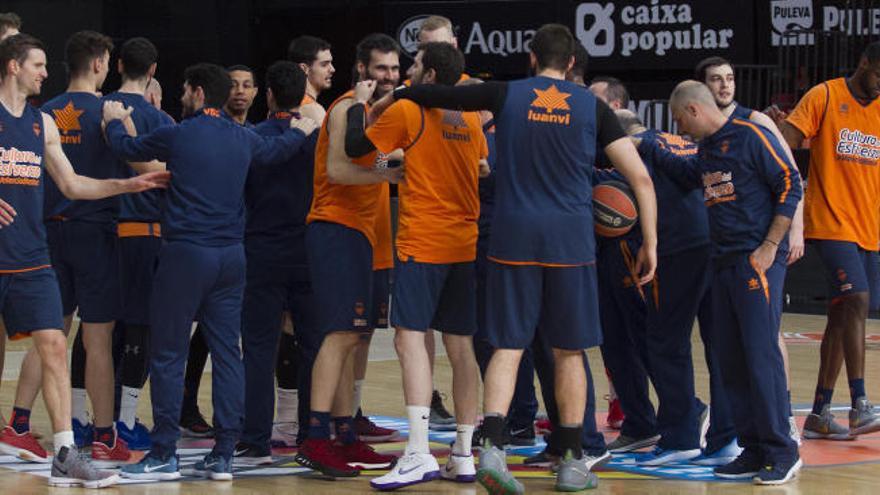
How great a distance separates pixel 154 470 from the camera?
782 centimetres

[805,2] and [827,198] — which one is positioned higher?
[805,2]

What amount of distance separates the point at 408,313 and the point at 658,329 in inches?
57.0

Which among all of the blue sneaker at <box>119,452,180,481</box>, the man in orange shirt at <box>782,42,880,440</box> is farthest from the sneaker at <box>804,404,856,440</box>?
the blue sneaker at <box>119,452,180,481</box>

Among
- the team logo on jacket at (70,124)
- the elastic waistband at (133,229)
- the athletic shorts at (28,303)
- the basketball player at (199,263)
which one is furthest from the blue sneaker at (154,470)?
the team logo on jacket at (70,124)

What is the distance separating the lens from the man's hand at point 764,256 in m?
7.88

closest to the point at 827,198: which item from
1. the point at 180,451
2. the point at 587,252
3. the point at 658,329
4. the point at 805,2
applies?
the point at 658,329

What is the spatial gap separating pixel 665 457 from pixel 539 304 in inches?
50.2

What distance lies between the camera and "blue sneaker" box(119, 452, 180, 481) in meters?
7.81

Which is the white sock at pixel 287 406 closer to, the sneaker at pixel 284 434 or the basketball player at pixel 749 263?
the sneaker at pixel 284 434

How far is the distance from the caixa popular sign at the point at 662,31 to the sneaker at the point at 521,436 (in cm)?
948

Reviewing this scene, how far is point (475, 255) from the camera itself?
8.03m

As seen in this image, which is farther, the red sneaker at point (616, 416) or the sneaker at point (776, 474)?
the red sneaker at point (616, 416)

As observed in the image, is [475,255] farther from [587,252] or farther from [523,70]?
[523,70]

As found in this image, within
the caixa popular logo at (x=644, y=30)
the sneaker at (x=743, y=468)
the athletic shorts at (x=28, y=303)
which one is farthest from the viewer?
the caixa popular logo at (x=644, y=30)
